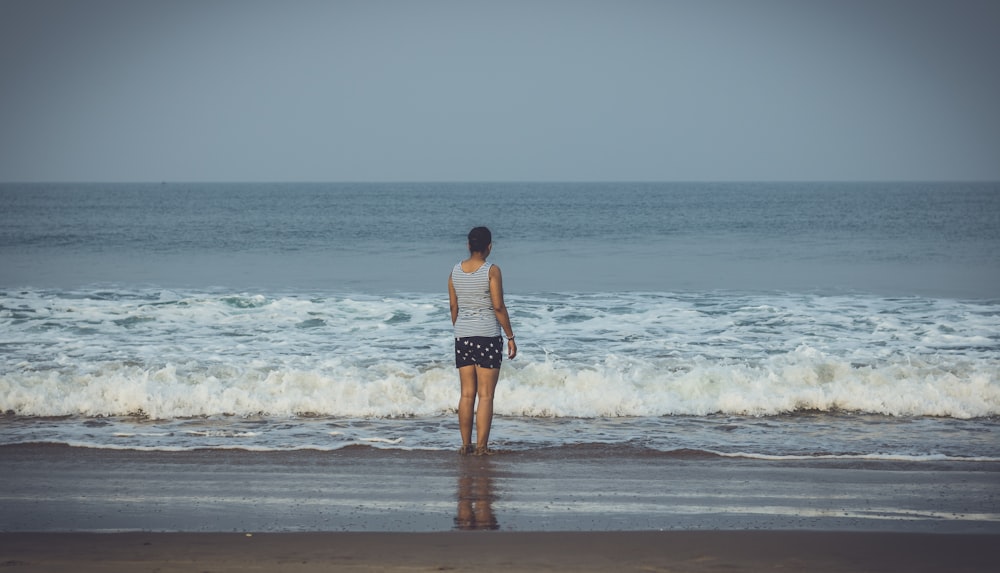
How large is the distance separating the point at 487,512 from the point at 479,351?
1.57 m

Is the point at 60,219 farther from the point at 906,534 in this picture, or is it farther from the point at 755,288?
the point at 906,534

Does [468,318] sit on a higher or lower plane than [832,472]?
higher

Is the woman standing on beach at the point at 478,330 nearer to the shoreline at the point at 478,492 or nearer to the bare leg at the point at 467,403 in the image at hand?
the bare leg at the point at 467,403

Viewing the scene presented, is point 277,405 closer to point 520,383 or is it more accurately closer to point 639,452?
point 520,383

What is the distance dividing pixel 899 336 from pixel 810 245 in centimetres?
1972

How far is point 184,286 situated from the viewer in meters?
18.4

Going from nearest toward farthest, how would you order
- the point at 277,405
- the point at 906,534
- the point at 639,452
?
the point at 906,534, the point at 639,452, the point at 277,405

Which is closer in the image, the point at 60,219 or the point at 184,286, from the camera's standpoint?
the point at 184,286

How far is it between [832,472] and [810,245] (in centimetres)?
2632

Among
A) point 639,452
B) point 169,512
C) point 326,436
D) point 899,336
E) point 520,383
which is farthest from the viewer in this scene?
point 899,336

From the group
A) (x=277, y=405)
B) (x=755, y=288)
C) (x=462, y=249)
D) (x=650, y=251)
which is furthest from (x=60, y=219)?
(x=277, y=405)

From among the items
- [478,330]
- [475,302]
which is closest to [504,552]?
[478,330]

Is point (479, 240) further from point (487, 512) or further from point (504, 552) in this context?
point (504, 552)

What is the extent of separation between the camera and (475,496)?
5.57m
